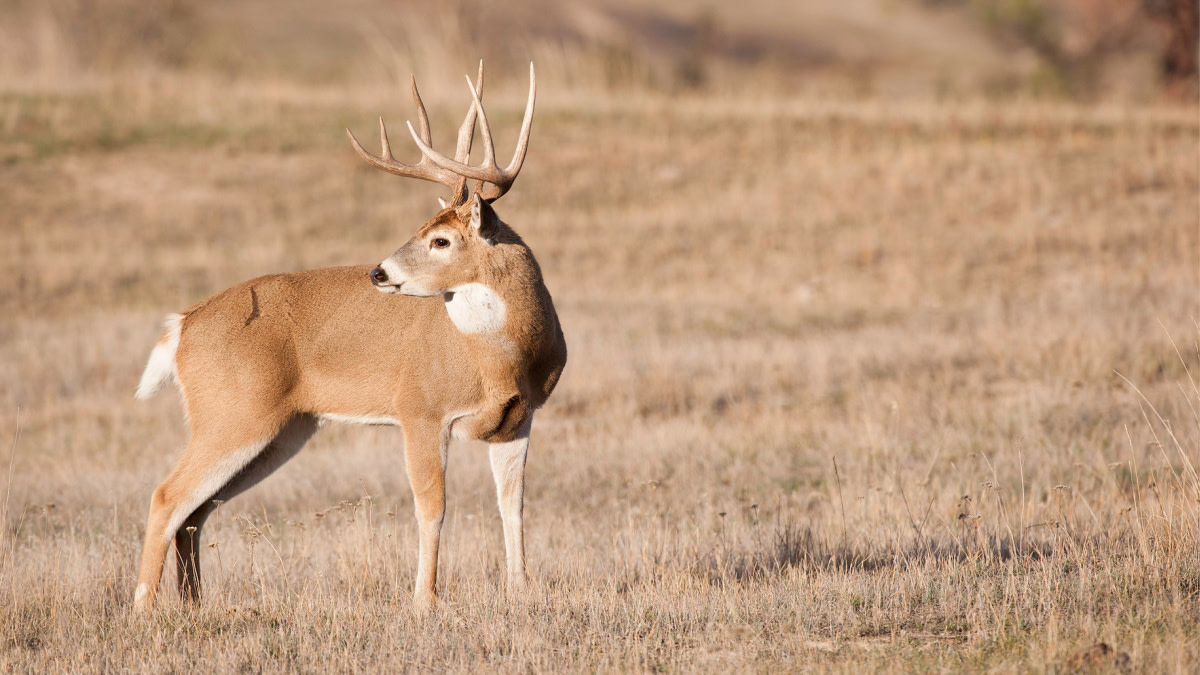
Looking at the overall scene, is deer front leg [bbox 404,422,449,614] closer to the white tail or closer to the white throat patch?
the white throat patch

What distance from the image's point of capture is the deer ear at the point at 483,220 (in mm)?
5918

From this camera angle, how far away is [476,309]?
6.04 metres

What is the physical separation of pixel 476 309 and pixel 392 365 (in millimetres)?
535

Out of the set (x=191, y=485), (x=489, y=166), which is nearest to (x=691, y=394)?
(x=489, y=166)

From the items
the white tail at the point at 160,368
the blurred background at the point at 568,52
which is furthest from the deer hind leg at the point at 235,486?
the blurred background at the point at 568,52

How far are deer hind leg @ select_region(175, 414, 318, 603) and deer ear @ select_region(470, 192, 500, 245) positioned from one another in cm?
139

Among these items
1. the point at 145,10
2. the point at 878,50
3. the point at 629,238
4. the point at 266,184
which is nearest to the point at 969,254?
the point at 629,238

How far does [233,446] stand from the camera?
19.5 feet

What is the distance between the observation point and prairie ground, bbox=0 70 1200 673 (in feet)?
16.8

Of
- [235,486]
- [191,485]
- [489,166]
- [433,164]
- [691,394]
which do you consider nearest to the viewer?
[191,485]

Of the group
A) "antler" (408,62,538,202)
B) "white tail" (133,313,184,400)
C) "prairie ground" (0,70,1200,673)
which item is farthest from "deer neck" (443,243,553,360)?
"white tail" (133,313,184,400)

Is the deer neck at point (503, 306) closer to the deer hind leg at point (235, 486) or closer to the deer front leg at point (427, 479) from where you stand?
the deer front leg at point (427, 479)

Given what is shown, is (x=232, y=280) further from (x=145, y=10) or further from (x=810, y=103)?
(x=145, y=10)

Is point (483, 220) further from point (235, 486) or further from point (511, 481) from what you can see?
point (235, 486)
